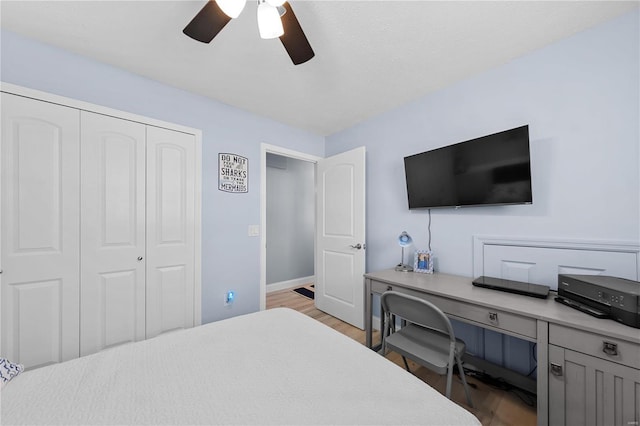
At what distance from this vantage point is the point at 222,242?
2.47 m

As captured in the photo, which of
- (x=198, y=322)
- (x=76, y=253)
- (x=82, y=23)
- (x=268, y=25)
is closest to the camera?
(x=268, y=25)

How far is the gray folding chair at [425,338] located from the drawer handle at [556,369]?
1.30ft

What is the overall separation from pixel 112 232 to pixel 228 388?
5.76 feet

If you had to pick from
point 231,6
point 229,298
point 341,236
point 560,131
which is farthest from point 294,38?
point 229,298

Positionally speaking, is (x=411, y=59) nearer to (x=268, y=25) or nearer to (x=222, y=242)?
(x=268, y=25)

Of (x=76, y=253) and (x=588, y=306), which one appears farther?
(x=76, y=253)

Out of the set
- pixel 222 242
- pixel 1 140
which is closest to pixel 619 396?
pixel 222 242

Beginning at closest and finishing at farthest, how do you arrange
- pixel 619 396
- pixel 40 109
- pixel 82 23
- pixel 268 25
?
pixel 619 396
pixel 268 25
pixel 82 23
pixel 40 109

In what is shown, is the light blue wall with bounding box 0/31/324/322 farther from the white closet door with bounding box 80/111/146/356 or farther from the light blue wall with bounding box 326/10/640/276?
the light blue wall with bounding box 326/10/640/276

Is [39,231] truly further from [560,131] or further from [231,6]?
[560,131]

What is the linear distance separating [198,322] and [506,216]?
2.81 meters

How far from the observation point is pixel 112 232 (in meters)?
1.89

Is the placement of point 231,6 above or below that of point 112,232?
above

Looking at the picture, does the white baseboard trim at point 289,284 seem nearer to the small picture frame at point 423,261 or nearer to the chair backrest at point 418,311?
the small picture frame at point 423,261
